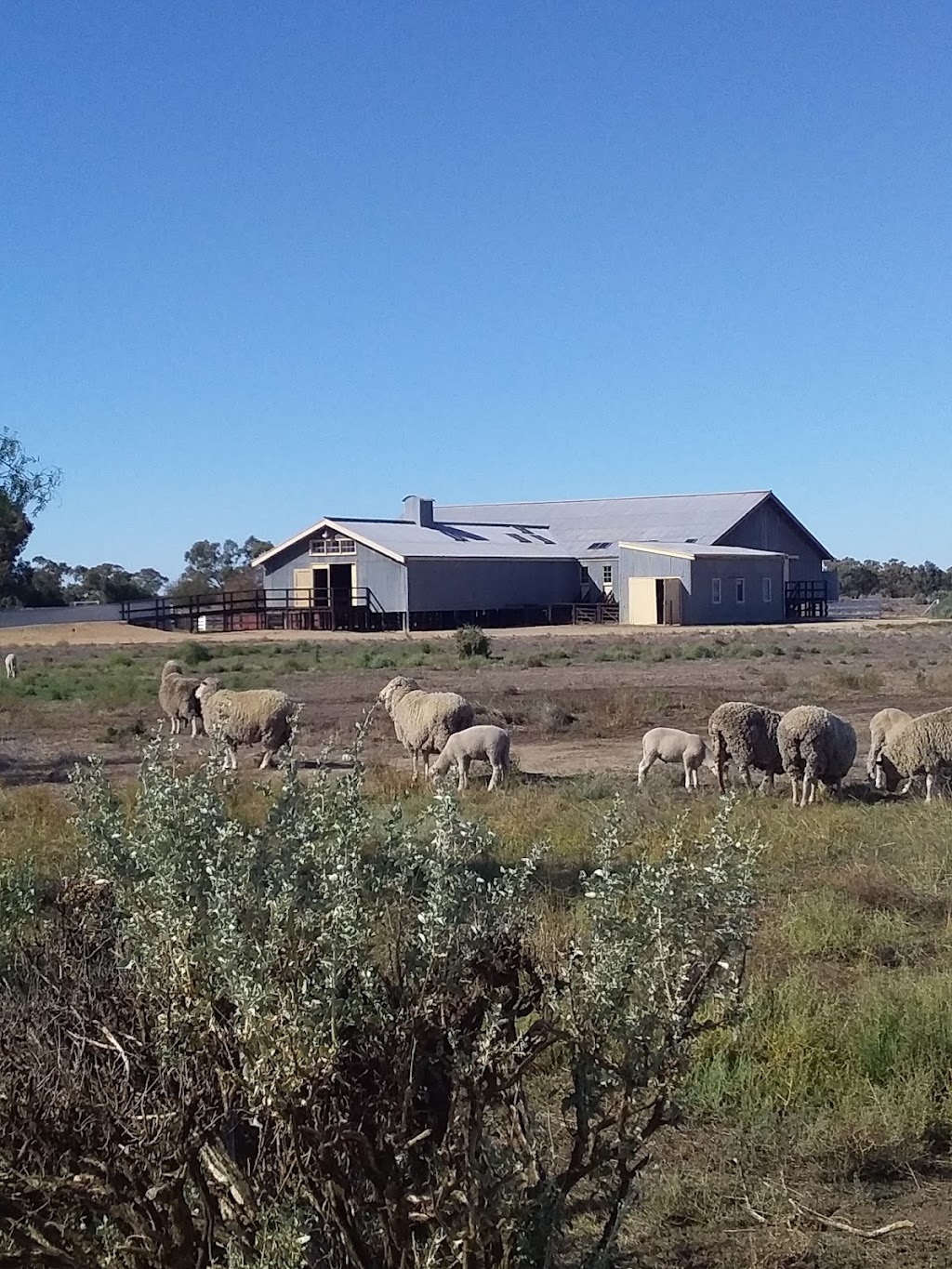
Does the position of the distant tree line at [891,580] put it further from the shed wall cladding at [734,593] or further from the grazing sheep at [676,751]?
the grazing sheep at [676,751]

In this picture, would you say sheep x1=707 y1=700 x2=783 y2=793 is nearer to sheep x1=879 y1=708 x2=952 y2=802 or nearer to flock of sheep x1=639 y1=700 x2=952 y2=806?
flock of sheep x1=639 y1=700 x2=952 y2=806

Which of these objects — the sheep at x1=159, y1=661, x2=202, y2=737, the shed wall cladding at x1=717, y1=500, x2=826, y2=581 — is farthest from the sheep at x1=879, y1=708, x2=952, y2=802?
the shed wall cladding at x1=717, y1=500, x2=826, y2=581

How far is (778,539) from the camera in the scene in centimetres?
7175

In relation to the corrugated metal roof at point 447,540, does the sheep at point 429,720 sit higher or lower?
lower

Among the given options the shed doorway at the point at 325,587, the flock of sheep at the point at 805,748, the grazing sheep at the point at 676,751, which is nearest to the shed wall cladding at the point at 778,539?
the shed doorway at the point at 325,587

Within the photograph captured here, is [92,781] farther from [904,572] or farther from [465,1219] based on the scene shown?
[904,572]

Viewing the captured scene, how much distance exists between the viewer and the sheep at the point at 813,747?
14.9 m

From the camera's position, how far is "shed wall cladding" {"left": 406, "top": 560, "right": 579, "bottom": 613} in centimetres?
6116

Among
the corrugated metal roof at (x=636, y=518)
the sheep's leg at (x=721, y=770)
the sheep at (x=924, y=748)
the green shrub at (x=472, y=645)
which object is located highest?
the corrugated metal roof at (x=636, y=518)

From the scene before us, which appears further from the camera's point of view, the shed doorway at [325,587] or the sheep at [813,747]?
the shed doorway at [325,587]

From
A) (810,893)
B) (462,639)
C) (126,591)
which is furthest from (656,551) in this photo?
(810,893)

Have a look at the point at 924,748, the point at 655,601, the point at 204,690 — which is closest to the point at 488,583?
the point at 655,601

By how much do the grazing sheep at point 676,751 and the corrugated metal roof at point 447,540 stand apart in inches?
1732

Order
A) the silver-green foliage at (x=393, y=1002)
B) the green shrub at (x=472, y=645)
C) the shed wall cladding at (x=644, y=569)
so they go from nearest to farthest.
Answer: the silver-green foliage at (x=393, y=1002)
the green shrub at (x=472, y=645)
the shed wall cladding at (x=644, y=569)
